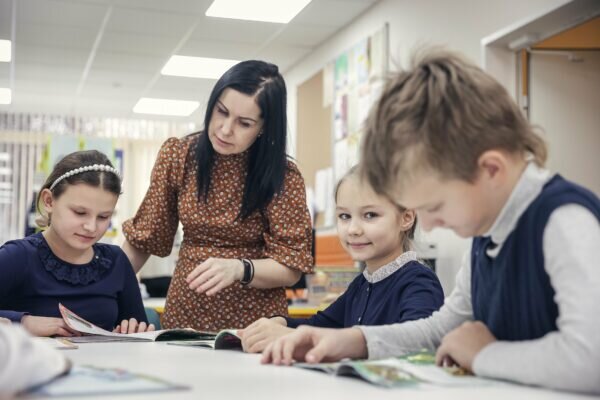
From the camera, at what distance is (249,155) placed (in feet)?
6.36

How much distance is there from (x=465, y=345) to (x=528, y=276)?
0.12 meters

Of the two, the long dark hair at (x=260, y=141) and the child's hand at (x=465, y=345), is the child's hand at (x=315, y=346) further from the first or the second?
the long dark hair at (x=260, y=141)

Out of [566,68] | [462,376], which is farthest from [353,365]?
[566,68]

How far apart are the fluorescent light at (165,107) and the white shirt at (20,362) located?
25.6ft

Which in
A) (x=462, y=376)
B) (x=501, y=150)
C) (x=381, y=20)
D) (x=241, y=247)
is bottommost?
(x=462, y=376)

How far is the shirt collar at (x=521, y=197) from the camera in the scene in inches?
37.4

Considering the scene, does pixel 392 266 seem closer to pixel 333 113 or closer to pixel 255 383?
pixel 255 383

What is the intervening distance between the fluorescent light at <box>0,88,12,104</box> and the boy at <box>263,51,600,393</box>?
7.79 metres

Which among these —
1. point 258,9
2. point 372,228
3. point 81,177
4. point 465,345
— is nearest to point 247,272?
point 372,228

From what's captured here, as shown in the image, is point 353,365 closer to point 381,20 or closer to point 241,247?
point 241,247

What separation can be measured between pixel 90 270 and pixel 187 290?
26 centimetres

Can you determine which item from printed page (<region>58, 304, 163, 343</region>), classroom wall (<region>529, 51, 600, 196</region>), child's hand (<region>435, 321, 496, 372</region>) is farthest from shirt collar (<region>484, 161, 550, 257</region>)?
classroom wall (<region>529, 51, 600, 196</region>)

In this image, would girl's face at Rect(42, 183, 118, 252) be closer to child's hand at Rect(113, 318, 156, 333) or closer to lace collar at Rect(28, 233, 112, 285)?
lace collar at Rect(28, 233, 112, 285)

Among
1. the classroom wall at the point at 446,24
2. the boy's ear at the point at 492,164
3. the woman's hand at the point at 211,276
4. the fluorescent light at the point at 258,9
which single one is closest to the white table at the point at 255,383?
the boy's ear at the point at 492,164
